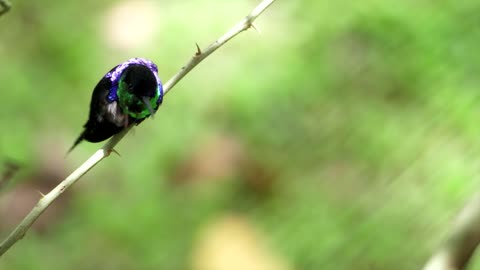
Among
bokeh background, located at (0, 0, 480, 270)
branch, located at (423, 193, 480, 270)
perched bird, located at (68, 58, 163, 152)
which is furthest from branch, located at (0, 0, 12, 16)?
bokeh background, located at (0, 0, 480, 270)

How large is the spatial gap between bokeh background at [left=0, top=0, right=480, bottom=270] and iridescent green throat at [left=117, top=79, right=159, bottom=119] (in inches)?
42.7

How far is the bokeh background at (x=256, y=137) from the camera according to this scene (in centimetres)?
197

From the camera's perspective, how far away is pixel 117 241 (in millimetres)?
1998

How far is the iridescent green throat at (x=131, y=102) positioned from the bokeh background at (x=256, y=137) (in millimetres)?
1085

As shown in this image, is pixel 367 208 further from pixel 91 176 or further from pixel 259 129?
pixel 91 176

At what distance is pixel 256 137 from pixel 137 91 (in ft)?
4.51

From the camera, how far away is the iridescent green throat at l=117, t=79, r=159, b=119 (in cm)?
82

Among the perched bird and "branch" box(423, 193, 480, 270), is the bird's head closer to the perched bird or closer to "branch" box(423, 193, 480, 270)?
the perched bird

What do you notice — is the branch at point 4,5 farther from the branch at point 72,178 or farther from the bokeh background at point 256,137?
the bokeh background at point 256,137

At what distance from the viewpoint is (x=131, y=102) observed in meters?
0.82

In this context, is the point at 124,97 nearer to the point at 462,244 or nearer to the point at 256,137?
the point at 462,244

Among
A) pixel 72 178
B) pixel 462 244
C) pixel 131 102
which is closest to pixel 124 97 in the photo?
pixel 131 102

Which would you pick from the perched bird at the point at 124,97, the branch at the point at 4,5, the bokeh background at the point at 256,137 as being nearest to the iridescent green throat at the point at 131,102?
the perched bird at the point at 124,97

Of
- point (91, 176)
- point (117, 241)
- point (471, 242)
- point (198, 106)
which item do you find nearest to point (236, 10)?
point (198, 106)
